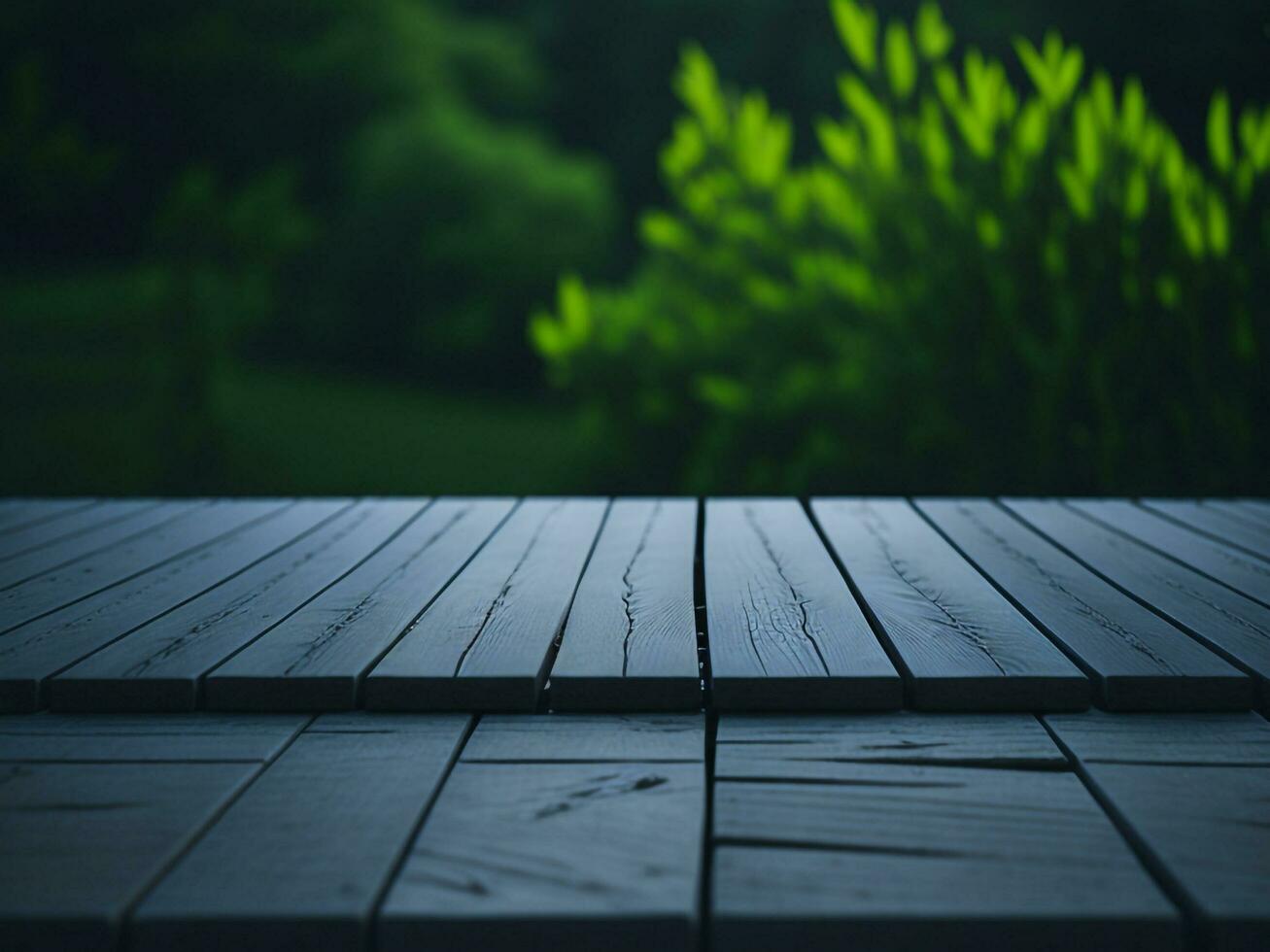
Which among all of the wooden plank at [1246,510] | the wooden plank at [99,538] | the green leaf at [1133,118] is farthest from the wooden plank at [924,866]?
the green leaf at [1133,118]

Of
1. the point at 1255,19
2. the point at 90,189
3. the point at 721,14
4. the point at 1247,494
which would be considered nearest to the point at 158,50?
the point at 90,189

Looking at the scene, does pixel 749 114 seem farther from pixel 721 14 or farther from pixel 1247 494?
pixel 721 14

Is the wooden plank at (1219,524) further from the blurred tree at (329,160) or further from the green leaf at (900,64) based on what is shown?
the blurred tree at (329,160)

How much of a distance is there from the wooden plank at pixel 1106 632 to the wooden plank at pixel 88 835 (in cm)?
103

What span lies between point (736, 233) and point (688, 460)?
87cm

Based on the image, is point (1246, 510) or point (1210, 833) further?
point (1246, 510)

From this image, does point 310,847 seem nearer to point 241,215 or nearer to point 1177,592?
point 1177,592

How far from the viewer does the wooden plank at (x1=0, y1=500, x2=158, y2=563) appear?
2.31 metres

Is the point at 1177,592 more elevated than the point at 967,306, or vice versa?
the point at 967,306

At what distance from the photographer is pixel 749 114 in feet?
14.2

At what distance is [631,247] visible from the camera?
32.6ft

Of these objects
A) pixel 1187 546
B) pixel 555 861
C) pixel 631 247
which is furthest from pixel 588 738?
pixel 631 247

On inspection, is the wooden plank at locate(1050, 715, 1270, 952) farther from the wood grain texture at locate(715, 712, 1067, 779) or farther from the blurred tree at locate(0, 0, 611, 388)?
the blurred tree at locate(0, 0, 611, 388)

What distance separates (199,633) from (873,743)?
3.05 feet
